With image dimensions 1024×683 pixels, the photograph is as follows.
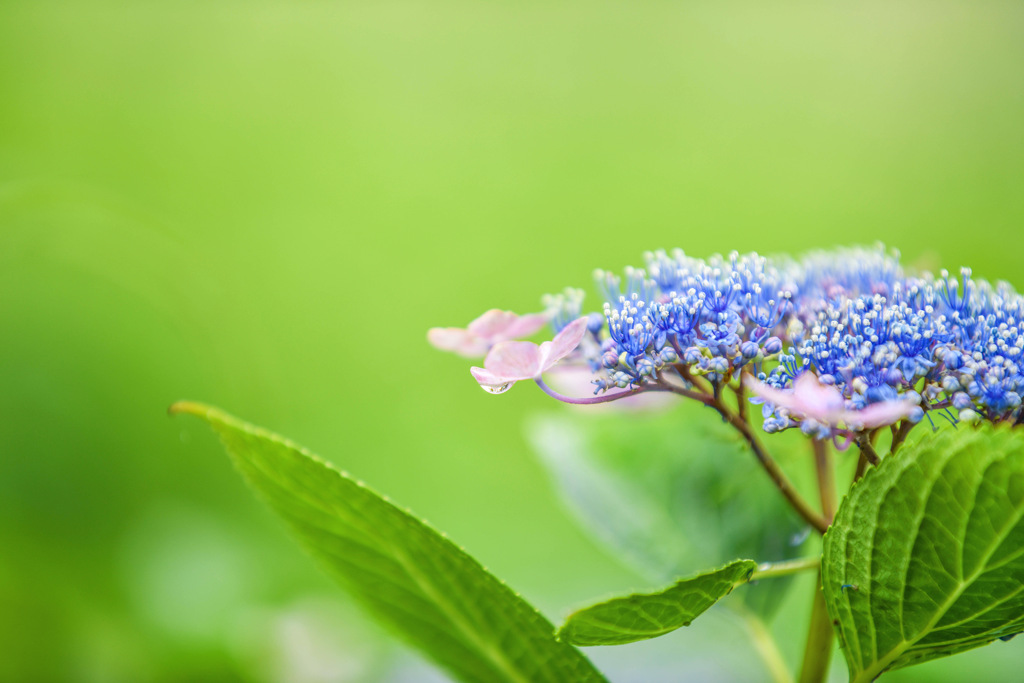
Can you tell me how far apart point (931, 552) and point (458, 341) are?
1.38 ft

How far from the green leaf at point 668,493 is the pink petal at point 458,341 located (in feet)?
1.00

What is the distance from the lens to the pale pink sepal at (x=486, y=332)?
678mm

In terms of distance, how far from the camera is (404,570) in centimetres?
66

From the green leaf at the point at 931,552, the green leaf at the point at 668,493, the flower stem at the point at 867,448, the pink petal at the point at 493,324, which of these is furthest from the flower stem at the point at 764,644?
the pink petal at the point at 493,324

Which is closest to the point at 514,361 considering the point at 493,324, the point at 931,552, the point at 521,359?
the point at 521,359

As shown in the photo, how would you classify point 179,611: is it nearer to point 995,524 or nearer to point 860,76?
point 995,524

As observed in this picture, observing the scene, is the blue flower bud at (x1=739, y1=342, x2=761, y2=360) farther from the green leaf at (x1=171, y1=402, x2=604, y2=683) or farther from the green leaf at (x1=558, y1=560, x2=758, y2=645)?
the green leaf at (x1=171, y1=402, x2=604, y2=683)

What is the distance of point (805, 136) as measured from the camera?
3074 millimetres

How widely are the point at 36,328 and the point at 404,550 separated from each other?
143 cm

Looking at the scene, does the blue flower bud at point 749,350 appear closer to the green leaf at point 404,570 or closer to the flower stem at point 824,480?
the flower stem at point 824,480

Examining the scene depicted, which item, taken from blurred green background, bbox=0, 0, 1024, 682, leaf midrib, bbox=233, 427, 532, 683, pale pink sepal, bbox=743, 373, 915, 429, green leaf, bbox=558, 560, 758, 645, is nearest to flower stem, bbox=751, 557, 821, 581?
green leaf, bbox=558, 560, 758, 645

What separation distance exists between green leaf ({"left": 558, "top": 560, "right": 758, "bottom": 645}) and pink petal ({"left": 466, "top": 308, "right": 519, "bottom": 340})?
268 millimetres

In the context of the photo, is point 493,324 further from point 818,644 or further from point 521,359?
point 818,644

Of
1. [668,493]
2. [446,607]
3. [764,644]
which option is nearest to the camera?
[446,607]
